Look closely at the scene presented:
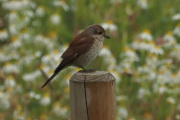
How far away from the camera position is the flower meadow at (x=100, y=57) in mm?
5691

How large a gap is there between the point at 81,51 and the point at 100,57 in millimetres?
2246

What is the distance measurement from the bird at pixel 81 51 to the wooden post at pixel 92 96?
750 mm

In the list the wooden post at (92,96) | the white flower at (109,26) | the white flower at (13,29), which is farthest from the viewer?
the white flower at (13,29)

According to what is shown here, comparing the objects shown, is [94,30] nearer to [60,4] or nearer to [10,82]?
[10,82]

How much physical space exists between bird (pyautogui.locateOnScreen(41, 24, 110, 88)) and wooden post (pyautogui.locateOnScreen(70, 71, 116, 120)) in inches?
29.5

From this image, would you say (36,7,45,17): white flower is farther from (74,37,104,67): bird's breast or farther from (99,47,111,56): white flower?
(74,37,104,67): bird's breast

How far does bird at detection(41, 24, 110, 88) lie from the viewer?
3.69 meters

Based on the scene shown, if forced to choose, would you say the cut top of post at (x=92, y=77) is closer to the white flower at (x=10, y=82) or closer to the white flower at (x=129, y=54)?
the white flower at (x=129, y=54)

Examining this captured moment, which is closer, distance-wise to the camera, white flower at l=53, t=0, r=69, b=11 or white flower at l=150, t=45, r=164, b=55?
white flower at l=150, t=45, r=164, b=55

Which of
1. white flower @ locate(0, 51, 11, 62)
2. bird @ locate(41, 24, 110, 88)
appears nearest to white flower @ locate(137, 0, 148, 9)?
white flower @ locate(0, 51, 11, 62)

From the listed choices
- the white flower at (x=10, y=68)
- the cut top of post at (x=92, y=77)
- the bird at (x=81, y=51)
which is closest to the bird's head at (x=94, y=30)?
the bird at (x=81, y=51)

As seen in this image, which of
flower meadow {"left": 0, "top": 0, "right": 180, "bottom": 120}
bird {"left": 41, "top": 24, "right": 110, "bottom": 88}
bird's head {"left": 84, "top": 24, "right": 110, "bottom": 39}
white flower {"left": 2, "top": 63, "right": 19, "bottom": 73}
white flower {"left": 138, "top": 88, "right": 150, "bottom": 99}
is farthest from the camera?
white flower {"left": 2, "top": 63, "right": 19, "bottom": 73}

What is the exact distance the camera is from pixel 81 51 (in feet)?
12.2

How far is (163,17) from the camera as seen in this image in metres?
7.24
